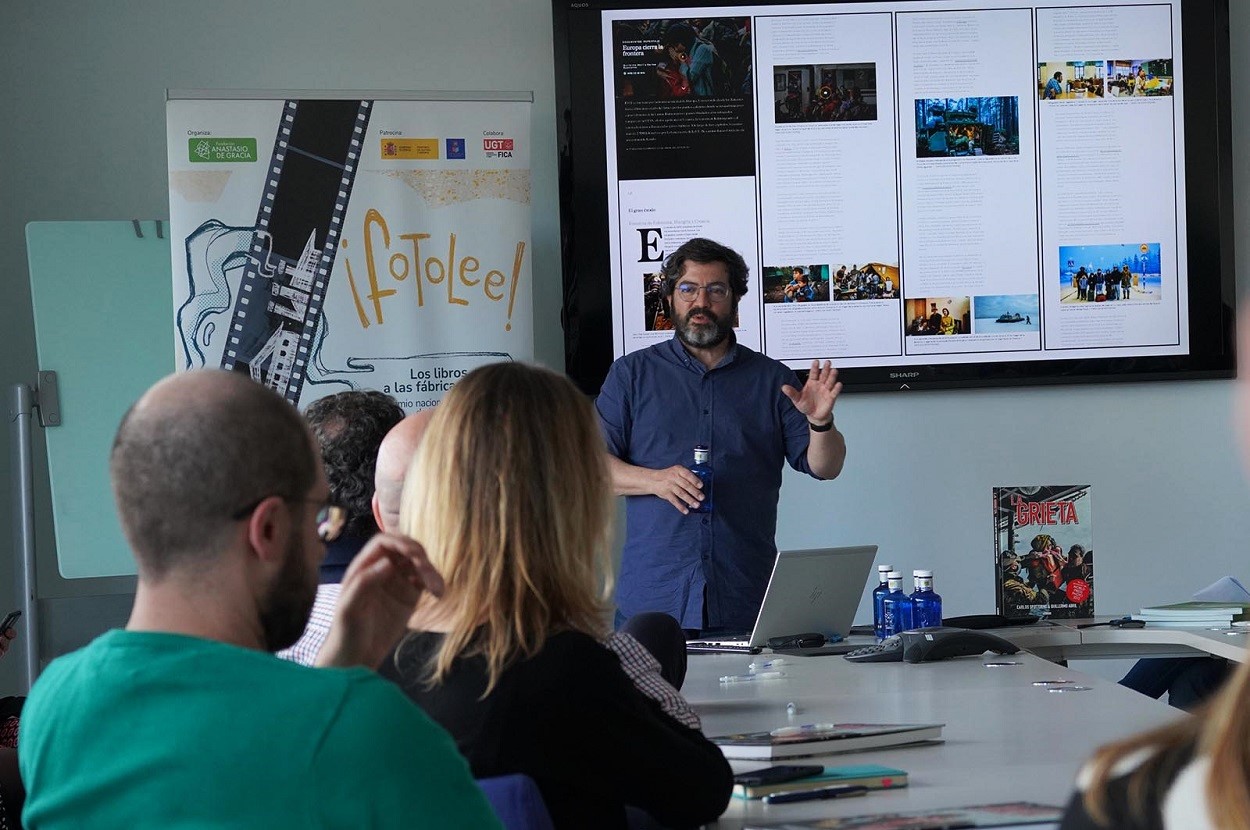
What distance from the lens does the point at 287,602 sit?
1.21 m

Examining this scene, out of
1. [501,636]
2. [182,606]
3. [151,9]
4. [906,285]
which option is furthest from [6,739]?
[906,285]

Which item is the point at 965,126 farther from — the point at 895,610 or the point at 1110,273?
the point at 895,610

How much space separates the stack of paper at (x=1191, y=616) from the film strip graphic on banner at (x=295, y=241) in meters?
2.66

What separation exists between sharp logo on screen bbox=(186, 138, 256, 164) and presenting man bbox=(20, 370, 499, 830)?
3.47 meters

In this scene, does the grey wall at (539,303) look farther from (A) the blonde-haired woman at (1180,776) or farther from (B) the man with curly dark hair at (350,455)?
(A) the blonde-haired woman at (1180,776)

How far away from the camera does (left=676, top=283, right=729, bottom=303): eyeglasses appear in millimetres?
4148

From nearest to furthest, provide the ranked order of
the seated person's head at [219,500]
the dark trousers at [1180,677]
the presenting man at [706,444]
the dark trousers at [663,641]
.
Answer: the seated person's head at [219,500] < the dark trousers at [663,641] < the dark trousers at [1180,677] < the presenting man at [706,444]

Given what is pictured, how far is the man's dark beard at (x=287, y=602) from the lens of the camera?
121cm

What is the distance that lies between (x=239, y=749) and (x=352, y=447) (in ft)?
4.52

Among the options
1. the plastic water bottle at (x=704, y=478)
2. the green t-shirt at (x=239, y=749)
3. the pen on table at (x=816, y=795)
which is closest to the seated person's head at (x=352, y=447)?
the pen on table at (x=816, y=795)

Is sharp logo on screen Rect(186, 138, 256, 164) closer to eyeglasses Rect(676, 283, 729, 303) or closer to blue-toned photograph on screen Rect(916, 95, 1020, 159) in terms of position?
eyeglasses Rect(676, 283, 729, 303)

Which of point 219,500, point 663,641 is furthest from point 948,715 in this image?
point 219,500

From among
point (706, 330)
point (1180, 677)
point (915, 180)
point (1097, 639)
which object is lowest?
point (1180, 677)

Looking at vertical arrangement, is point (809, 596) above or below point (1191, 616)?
above
